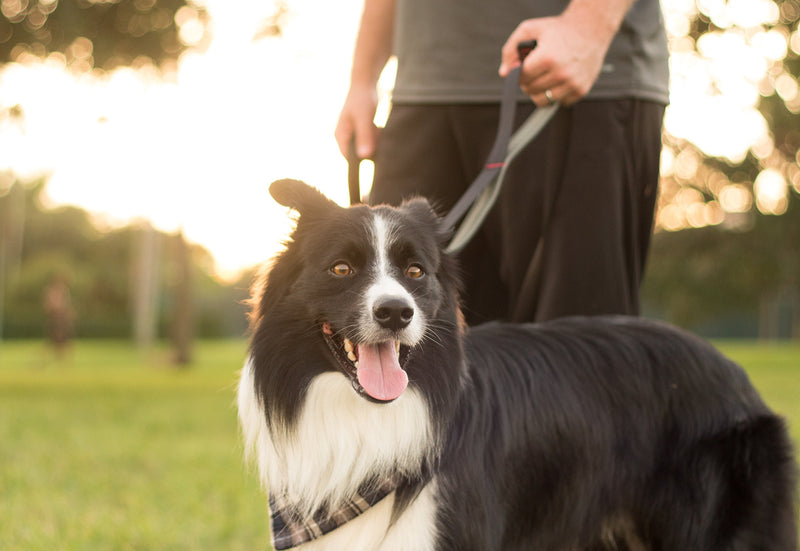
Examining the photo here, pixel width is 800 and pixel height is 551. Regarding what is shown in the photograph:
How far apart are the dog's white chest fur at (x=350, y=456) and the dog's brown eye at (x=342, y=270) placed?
335mm

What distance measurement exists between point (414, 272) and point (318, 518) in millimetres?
854

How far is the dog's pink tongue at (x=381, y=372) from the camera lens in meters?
2.56

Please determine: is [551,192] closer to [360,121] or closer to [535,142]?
[535,142]

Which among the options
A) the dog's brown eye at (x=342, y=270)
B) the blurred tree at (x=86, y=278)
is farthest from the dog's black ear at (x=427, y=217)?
the blurred tree at (x=86, y=278)

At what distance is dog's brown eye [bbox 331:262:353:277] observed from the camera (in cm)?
274

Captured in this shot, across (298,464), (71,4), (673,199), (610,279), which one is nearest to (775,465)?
(610,279)

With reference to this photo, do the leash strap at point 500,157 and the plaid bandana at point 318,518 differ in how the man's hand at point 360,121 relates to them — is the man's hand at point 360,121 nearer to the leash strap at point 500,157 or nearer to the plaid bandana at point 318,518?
the leash strap at point 500,157

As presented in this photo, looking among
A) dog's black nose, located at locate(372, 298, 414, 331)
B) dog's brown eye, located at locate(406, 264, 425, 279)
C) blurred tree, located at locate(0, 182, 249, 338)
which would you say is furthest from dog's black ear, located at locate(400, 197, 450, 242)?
blurred tree, located at locate(0, 182, 249, 338)

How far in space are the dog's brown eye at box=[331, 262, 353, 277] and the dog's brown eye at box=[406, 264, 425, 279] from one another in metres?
0.19

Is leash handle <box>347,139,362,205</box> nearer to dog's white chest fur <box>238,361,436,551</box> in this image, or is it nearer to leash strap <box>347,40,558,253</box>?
leash strap <box>347,40,558,253</box>

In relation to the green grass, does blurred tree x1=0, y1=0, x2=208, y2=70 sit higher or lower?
higher

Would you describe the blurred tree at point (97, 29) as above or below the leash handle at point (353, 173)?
above

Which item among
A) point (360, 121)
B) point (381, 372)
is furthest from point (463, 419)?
point (360, 121)

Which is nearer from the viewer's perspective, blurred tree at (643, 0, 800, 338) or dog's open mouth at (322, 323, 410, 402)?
dog's open mouth at (322, 323, 410, 402)
